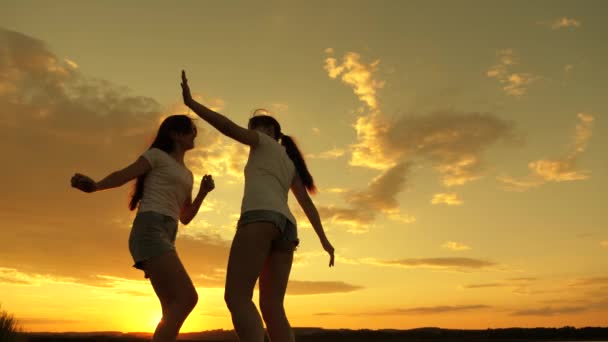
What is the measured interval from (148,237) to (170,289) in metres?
0.44

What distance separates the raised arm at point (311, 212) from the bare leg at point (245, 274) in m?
0.78

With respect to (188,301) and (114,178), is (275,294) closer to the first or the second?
(188,301)

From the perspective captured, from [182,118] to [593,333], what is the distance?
1644cm

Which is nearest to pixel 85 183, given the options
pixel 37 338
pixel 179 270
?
pixel 179 270

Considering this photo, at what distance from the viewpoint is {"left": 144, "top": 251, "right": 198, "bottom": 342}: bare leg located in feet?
15.8

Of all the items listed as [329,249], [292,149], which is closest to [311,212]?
[329,249]

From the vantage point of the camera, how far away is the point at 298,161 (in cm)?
517

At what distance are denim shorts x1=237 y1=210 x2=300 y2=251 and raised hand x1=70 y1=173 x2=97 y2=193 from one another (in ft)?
3.91

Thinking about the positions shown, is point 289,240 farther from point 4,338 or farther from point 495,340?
point 495,340

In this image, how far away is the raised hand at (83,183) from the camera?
15.5 feet

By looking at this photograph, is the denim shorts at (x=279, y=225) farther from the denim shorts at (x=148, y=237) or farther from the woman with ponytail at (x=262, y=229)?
the denim shorts at (x=148, y=237)

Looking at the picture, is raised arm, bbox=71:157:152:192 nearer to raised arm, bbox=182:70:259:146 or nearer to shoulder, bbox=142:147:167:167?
shoulder, bbox=142:147:167:167

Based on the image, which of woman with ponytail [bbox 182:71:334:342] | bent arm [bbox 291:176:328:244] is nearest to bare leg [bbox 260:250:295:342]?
woman with ponytail [bbox 182:71:334:342]

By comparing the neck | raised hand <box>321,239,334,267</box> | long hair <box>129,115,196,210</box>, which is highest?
long hair <box>129,115,196,210</box>
